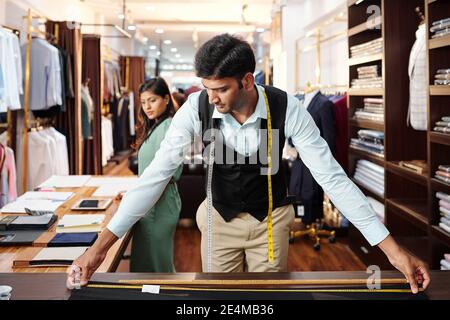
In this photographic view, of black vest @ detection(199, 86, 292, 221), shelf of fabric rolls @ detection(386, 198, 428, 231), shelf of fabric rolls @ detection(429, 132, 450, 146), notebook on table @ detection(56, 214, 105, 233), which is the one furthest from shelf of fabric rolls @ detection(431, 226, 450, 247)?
notebook on table @ detection(56, 214, 105, 233)

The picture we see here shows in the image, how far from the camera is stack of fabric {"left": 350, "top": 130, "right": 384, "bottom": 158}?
4.06 metres

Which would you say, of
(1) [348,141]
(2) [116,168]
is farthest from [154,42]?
(1) [348,141]

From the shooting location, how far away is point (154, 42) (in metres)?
17.4

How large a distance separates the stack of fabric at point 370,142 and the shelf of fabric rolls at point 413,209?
0.41 metres

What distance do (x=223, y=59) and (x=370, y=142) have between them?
2945 mm

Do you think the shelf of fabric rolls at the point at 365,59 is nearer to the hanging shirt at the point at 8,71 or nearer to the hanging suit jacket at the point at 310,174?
the hanging suit jacket at the point at 310,174

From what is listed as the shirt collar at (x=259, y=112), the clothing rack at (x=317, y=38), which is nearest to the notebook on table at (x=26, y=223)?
the shirt collar at (x=259, y=112)

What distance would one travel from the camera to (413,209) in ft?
11.3

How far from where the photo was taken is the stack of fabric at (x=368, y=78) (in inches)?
161

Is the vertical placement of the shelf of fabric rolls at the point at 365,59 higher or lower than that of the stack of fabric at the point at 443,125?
higher

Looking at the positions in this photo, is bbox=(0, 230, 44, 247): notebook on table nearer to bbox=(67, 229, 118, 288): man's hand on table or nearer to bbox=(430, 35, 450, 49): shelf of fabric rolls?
bbox=(67, 229, 118, 288): man's hand on table

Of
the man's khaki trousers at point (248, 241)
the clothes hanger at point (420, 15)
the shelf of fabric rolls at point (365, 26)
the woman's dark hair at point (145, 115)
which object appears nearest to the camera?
the man's khaki trousers at point (248, 241)
